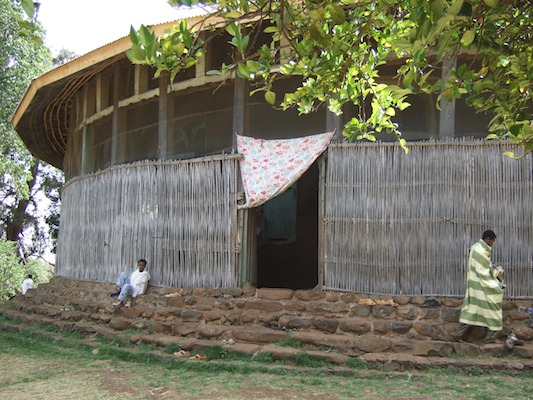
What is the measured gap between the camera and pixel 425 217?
6961mm

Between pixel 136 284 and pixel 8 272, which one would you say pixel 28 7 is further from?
pixel 8 272

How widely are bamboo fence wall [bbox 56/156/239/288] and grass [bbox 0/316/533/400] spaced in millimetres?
1273

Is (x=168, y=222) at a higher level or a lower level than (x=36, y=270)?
higher

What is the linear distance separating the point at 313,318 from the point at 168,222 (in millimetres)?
2582

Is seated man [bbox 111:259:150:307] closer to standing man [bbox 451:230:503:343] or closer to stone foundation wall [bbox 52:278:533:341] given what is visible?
stone foundation wall [bbox 52:278:533:341]

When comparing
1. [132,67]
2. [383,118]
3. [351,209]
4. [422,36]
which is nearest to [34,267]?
[132,67]

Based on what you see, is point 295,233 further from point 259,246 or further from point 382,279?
point 382,279

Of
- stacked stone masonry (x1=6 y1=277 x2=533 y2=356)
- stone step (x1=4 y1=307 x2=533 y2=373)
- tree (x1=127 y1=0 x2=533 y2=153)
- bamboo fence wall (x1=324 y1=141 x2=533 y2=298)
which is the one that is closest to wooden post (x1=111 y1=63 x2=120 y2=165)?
stacked stone masonry (x1=6 y1=277 x2=533 y2=356)

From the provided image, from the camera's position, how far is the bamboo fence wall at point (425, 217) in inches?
268

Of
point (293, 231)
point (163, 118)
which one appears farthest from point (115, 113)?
point (293, 231)

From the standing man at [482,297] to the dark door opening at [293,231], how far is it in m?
5.34

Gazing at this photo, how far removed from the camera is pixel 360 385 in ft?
18.2

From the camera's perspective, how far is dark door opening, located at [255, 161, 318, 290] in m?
11.6

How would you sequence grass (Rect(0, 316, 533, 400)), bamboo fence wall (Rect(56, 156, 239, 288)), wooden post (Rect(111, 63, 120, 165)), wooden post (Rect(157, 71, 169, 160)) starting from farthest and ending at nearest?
wooden post (Rect(111, 63, 120, 165)) < wooden post (Rect(157, 71, 169, 160)) < bamboo fence wall (Rect(56, 156, 239, 288)) < grass (Rect(0, 316, 533, 400))
